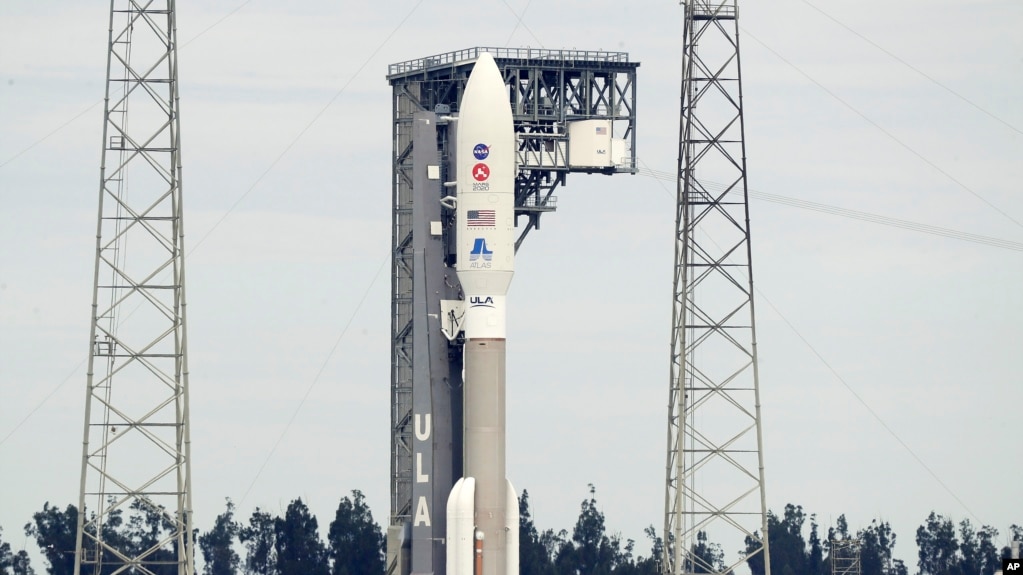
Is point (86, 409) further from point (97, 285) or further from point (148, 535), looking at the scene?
point (148, 535)

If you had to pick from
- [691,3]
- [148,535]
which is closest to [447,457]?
[691,3]

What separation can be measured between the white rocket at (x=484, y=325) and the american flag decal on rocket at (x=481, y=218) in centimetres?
4

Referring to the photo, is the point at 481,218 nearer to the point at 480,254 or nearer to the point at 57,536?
the point at 480,254

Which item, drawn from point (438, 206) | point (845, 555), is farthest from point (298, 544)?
point (438, 206)

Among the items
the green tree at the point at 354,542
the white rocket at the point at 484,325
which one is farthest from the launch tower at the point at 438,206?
the green tree at the point at 354,542

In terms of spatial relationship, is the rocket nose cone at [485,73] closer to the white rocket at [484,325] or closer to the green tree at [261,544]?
the white rocket at [484,325]

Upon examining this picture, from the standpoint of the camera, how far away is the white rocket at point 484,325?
84500 mm

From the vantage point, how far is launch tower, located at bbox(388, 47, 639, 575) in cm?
8812

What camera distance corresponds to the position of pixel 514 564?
279ft

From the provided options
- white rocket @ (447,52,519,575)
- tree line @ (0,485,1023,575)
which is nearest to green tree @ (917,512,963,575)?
tree line @ (0,485,1023,575)

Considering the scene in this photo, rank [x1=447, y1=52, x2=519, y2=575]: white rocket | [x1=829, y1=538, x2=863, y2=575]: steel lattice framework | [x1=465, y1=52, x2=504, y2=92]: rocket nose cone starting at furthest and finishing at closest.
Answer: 1. [x1=829, y1=538, x2=863, y2=575]: steel lattice framework
2. [x1=465, y1=52, x2=504, y2=92]: rocket nose cone
3. [x1=447, y1=52, x2=519, y2=575]: white rocket

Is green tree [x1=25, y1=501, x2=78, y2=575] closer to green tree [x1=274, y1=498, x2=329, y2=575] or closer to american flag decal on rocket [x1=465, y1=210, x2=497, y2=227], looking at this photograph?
green tree [x1=274, y1=498, x2=329, y2=575]

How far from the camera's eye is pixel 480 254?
280 feet

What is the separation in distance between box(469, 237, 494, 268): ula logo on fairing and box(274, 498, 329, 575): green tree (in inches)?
2228
